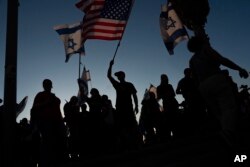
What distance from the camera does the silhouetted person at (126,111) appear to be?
28.9ft

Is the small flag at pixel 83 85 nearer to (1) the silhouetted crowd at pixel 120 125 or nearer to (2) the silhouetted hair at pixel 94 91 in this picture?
(1) the silhouetted crowd at pixel 120 125

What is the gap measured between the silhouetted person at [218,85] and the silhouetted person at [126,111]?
3.55 meters

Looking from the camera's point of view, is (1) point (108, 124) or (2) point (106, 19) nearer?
(1) point (108, 124)

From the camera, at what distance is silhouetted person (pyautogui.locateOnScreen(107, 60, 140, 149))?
8812 millimetres

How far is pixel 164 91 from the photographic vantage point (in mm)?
9875

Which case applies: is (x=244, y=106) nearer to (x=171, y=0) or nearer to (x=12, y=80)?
(x=171, y=0)

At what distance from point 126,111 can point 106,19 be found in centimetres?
336

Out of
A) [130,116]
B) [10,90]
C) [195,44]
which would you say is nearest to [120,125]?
[130,116]

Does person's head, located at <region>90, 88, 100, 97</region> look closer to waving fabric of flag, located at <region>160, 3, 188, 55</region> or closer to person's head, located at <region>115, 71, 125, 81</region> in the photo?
person's head, located at <region>115, 71, 125, 81</region>

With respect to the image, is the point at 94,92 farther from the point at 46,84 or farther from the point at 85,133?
the point at 46,84

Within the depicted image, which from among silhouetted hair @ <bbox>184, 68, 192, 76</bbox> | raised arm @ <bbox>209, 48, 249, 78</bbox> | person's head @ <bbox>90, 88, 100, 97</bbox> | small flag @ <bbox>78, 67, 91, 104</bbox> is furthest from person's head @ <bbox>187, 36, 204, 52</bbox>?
small flag @ <bbox>78, 67, 91, 104</bbox>

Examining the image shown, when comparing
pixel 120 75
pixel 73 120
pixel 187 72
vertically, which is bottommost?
pixel 73 120

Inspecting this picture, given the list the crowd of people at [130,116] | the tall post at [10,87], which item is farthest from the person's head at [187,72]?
the tall post at [10,87]

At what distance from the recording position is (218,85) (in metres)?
4.95
